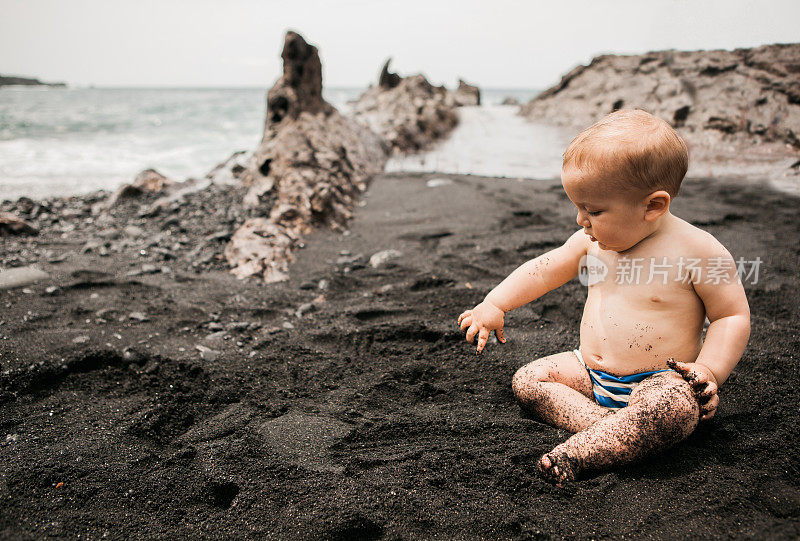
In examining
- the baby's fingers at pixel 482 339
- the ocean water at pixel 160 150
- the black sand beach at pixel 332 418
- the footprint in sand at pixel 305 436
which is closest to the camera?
the black sand beach at pixel 332 418

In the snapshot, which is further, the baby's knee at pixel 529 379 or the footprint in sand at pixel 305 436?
the baby's knee at pixel 529 379

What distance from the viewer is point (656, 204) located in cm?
159

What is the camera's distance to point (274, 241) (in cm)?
402

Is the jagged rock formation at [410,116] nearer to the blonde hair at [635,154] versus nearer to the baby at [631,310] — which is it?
the baby at [631,310]

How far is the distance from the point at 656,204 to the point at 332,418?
148 cm

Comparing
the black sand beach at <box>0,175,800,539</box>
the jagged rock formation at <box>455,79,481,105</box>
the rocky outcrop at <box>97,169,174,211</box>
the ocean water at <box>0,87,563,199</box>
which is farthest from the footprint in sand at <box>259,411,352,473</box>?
the jagged rock formation at <box>455,79,481,105</box>

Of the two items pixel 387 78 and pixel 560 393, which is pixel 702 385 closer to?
pixel 560 393

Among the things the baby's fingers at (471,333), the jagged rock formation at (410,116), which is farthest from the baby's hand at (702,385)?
the jagged rock formation at (410,116)

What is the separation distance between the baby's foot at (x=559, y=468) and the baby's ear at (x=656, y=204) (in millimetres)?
862

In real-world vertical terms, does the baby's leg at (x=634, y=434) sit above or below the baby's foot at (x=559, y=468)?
above

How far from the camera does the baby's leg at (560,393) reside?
1.76 metres

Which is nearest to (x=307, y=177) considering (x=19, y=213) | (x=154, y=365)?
(x=154, y=365)

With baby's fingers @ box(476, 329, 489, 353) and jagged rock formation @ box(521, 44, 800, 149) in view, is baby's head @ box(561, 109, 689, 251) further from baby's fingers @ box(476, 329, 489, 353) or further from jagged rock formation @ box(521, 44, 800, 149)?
jagged rock formation @ box(521, 44, 800, 149)

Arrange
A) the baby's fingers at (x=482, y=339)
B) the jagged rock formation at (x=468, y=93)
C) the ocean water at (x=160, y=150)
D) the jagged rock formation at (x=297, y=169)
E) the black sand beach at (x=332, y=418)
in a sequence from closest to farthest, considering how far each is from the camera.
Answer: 1. the black sand beach at (x=332, y=418)
2. the baby's fingers at (x=482, y=339)
3. the jagged rock formation at (x=297, y=169)
4. the ocean water at (x=160, y=150)
5. the jagged rock formation at (x=468, y=93)
